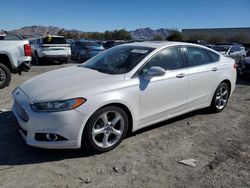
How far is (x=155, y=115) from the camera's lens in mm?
4281

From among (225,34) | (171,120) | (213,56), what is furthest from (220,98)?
(225,34)

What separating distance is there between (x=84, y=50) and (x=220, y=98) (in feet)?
39.2

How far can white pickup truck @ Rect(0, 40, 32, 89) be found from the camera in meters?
7.63

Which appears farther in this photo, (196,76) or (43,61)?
(43,61)

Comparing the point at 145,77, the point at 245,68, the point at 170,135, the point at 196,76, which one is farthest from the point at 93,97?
the point at 245,68

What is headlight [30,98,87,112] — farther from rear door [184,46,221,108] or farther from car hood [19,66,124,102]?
rear door [184,46,221,108]

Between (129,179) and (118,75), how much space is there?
5.09 feet

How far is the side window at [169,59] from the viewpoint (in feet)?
14.1

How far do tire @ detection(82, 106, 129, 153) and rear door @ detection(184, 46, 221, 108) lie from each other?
1610 millimetres

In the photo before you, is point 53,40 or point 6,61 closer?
point 6,61

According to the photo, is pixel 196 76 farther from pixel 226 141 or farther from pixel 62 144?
pixel 62 144

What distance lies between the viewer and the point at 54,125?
333cm

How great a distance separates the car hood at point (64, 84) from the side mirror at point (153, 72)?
0.41 m

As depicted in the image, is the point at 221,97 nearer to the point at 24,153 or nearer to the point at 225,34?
the point at 24,153
